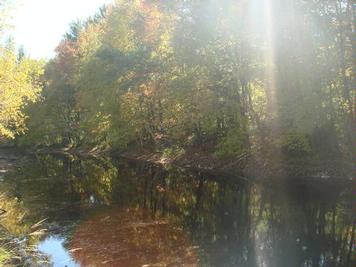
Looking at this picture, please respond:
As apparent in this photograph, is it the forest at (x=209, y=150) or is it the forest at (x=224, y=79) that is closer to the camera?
the forest at (x=209, y=150)

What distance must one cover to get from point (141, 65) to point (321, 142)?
22.3 metres

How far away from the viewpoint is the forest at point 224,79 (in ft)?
88.8

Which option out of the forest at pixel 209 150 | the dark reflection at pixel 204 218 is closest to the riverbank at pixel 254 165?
the forest at pixel 209 150

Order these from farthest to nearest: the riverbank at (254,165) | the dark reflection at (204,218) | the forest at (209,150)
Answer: the riverbank at (254,165) < the forest at (209,150) < the dark reflection at (204,218)

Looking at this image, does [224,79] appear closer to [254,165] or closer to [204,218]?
[254,165]

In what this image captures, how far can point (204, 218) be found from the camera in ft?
67.9

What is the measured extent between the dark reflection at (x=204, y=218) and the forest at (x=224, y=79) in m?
4.01

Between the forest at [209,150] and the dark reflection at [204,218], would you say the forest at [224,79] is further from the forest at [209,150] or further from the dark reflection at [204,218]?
the dark reflection at [204,218]

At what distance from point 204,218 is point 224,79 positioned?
16.1 m

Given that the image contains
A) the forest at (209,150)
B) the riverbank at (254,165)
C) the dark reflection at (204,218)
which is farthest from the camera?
the riverbank at (254,165)

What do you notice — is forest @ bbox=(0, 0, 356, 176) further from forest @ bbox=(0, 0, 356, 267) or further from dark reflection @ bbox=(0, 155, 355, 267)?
dark reflection @ bbox=(0, 155, 355, 267)

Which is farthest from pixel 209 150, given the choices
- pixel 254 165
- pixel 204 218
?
pixel 204 218

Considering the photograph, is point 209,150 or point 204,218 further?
point 209,150

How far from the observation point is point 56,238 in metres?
18.4
